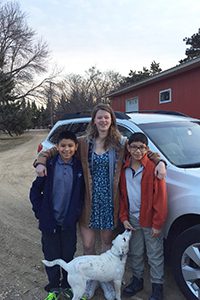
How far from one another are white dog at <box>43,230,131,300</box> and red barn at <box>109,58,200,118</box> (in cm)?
1108

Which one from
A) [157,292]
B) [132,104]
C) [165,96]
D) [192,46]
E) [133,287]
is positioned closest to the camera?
[157,292]

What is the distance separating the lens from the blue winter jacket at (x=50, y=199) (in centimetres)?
310

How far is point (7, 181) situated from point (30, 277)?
19.6 ft

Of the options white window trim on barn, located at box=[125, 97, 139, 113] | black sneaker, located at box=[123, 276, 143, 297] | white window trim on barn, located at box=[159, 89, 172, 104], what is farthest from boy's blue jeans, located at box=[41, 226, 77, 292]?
white window trim on barn, located at box=[125, 97, 139, 113]

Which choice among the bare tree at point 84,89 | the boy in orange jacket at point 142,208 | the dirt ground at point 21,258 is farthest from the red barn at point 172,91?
the bare tree at point 84,89

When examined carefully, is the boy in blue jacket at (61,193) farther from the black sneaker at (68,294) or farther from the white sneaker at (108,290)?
the white sneaker at (108,290)

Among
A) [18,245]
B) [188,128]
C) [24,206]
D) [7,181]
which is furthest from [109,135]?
[7,181]

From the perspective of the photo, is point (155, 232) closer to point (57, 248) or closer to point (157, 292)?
point (157, 292)

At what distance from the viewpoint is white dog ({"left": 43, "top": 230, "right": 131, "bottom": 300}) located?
115 inches

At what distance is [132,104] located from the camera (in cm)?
2180

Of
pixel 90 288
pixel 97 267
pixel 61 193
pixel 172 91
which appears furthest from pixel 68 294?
pixel 172 91

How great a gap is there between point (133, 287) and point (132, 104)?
19.0m

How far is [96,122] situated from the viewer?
3.21 metres

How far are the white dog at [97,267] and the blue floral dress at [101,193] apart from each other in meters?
0.24
